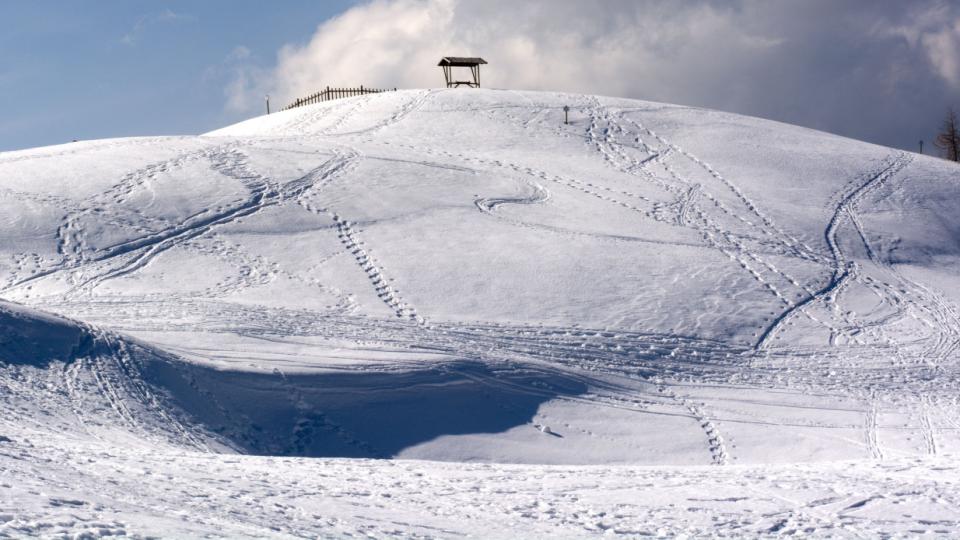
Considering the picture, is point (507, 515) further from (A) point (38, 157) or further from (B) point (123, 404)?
(A) point (38, 157)

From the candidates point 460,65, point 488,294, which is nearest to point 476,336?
point 488,294

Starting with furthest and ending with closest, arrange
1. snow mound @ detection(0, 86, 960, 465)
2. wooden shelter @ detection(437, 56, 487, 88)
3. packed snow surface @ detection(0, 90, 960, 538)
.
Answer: wooden shelter @ detection(437, 56, 487, 88) < snow mound @ detection(0, 86, 960, 465) < packed snow surface @ detection(0, 90, 960, 538)

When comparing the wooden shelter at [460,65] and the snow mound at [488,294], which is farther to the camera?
the wooden shelter at [460,65]

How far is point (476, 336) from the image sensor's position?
62.0ft

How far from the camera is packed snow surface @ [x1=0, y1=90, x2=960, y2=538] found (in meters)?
9.87

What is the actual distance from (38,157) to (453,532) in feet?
73.5

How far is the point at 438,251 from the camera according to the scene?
73.4 feet

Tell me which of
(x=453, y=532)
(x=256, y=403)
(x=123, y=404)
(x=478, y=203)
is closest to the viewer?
(x=453, y=532)

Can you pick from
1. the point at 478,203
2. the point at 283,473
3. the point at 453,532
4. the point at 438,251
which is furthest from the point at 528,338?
the point at 453,532

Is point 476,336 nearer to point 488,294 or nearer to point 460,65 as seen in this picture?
point 488,294

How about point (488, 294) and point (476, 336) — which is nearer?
point (476, 336)

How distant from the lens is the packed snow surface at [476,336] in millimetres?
9867

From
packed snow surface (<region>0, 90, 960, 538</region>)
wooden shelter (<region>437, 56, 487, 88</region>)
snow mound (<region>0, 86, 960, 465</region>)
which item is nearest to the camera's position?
packed snow surface (<region>0, 90, 960, 538</region>)

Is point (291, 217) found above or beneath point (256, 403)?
above
